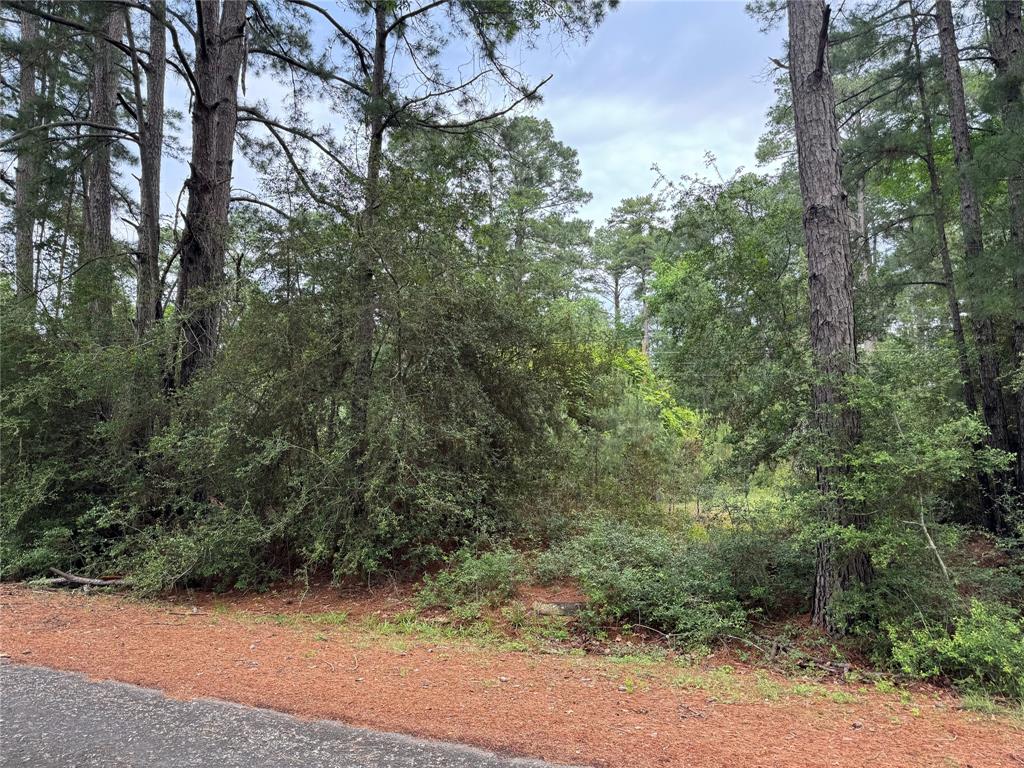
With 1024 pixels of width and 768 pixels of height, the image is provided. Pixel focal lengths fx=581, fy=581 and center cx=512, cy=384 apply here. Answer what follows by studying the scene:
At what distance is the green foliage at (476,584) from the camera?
6.27 m

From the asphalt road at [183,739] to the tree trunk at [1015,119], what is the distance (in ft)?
26.6

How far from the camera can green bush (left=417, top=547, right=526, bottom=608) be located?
627 cm

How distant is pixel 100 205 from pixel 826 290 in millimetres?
11711

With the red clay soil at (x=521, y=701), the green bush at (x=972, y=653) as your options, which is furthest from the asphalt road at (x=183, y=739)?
the green bush at (x=972, y=653)

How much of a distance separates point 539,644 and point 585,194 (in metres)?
21.9

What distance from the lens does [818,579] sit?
543 centimetres

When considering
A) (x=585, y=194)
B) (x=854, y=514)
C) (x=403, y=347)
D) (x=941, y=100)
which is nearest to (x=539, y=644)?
(x=854, y=514)

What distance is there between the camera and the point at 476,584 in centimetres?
641

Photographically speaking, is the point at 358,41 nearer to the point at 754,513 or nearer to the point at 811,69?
the point at 811,69

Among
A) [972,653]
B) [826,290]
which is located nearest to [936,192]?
[826,290]

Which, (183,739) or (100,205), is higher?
(100,205)

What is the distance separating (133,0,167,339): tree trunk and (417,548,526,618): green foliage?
231 inches

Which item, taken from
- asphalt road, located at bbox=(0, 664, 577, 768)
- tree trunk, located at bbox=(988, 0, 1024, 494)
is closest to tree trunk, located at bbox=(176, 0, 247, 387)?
asphalt road, located at bbox=(0, 664, 577, 768)

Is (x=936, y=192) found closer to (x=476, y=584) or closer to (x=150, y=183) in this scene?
(x=476, y=584)
